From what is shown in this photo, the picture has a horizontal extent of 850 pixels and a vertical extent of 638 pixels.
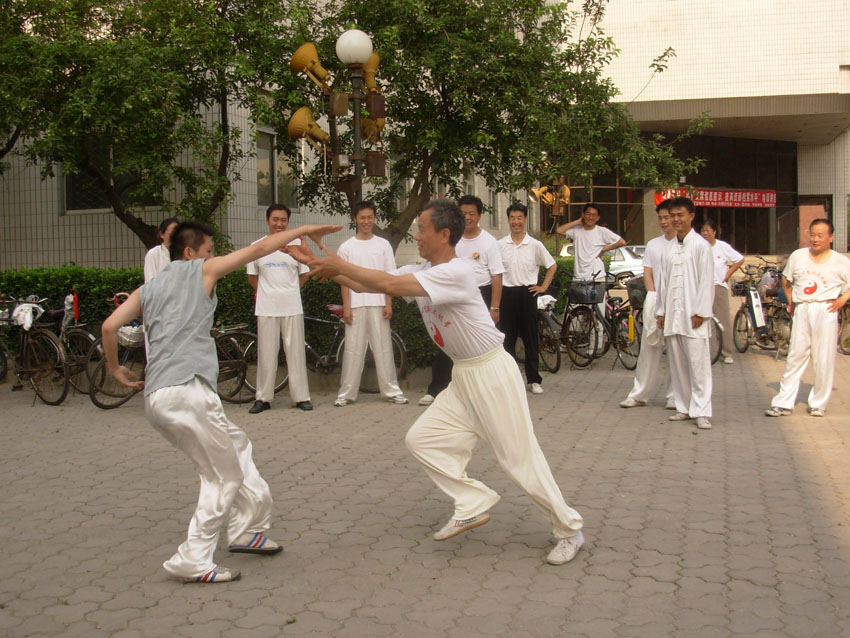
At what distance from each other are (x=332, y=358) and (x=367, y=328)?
0.85 meters

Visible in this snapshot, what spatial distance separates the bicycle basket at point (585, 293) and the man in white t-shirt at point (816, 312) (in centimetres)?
313

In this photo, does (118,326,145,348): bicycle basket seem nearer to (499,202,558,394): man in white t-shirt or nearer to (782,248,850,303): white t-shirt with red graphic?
(499,202,558,394): man in white t-shirt

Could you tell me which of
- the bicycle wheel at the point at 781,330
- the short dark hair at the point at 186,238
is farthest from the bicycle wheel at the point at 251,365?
the bicycle wheel at the point at 781,330

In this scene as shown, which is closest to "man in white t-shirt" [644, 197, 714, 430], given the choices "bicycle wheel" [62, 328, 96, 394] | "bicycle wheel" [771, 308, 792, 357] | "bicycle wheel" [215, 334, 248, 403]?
"bicycle wheel" [215, 334, 248, 403]

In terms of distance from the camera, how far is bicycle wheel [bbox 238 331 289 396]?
10000mm

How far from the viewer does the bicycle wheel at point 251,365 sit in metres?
10.0

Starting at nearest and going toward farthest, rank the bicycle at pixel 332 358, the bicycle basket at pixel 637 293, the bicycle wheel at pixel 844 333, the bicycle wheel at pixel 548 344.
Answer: the bicycle at pixel 332 358
the bicycle wheel at pixel 548 344
the bicycle basket at pixel 637 293
the bicycle wheel at pixel 844 333

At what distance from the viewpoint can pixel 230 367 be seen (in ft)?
32.2

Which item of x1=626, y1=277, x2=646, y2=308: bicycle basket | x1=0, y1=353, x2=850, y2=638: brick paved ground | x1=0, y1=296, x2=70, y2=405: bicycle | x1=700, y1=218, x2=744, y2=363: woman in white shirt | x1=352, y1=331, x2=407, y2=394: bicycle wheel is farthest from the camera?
x1=700, y1=218, x2=744, y2=363: woman in white shirt

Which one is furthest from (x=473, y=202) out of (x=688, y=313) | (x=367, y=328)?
(x=688, y=313)

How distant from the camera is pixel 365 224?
952 centimetres

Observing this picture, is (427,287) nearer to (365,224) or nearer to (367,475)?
(367,475)

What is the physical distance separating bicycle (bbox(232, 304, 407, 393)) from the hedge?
0.10 meters

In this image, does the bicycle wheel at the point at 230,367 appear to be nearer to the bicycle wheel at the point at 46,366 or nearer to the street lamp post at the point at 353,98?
the bicycle wheel at the point at 46,366
